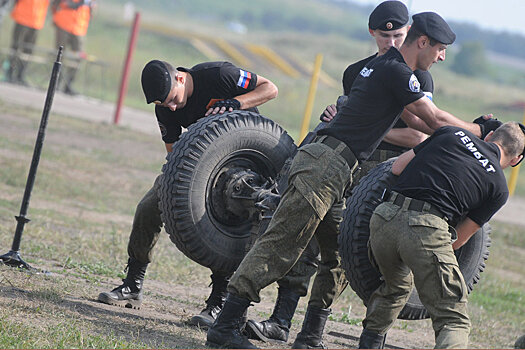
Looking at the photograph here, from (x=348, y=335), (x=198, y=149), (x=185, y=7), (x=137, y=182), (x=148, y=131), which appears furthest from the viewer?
(x=185, y=7)

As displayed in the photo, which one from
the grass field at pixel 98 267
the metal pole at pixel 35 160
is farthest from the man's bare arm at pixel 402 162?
the metal pole at pixel 35 160

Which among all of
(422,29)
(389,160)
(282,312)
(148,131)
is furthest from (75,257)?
(148,131)

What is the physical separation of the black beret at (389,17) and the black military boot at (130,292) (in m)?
2.28

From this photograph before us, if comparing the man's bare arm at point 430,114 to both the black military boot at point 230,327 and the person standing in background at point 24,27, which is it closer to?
the black military boot at point 230,327

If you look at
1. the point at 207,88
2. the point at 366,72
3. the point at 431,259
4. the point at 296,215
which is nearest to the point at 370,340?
the point at 431,259

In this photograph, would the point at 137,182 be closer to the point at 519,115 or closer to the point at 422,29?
the point at 422,29

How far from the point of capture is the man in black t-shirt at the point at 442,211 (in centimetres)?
465

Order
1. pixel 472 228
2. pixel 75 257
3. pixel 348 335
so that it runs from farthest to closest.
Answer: pixel 75 257, pixel 348 335, pixel 472 228

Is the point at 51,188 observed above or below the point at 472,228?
below

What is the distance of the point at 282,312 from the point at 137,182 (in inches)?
250

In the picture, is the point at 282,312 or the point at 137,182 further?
the point at 137,182

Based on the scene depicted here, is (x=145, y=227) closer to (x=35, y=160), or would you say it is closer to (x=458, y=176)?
(x=35, y=160)

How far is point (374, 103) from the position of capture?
496cm

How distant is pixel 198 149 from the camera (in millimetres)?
5473
